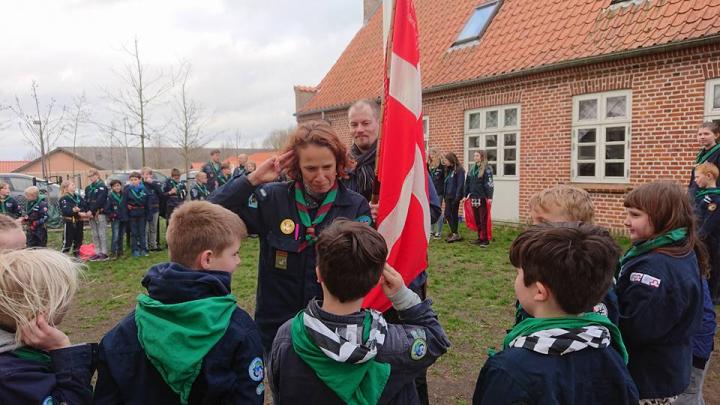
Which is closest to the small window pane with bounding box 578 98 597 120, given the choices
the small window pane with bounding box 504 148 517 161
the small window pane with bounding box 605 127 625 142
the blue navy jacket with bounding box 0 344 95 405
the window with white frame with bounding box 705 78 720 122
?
the small window pane with bounding box 605 127 625 142

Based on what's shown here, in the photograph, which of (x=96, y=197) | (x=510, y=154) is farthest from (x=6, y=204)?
(x=510, y=154)

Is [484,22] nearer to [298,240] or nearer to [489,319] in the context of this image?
[489,319]

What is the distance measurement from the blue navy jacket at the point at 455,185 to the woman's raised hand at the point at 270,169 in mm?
8348

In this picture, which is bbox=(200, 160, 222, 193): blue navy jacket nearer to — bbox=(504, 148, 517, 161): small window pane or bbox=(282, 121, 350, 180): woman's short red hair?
bbox=(504, 148, 517, 161): small window pane

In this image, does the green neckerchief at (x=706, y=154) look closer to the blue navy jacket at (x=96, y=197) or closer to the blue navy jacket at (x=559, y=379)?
the blue navy jacket at (x=559, y=379)

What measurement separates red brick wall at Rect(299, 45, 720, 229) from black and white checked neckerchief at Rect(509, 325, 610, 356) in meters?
9.06

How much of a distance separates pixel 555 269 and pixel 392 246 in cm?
117

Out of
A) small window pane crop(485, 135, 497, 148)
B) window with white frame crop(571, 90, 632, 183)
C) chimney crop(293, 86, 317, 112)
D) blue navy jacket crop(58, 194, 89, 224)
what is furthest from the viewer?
chimney crop(293, 86, 317, 112)

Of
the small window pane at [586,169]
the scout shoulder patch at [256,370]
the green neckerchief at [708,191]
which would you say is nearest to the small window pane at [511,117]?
the small window pane at [586,169]

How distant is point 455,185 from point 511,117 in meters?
2.84

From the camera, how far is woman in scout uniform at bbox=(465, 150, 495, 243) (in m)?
9.84

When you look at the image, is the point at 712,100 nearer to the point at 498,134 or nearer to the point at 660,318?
the point at 498,134

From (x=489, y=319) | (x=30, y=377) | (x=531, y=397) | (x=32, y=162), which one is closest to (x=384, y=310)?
(x=531, y=397)

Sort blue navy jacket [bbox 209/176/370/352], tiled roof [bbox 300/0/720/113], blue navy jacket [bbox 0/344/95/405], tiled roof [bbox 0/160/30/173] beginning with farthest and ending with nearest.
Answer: tiled roof [bbox 0/160/30/173] < tiled roof [bbox 300/0/720/113] < blue navy jacket [bbox 209/176/370/352] < blue navy jacket [bbox 0/344/95/405]
